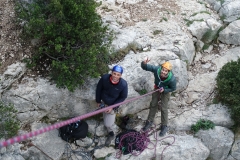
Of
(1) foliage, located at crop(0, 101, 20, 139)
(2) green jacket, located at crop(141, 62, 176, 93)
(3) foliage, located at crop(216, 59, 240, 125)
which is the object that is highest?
(2) green jacket, located at crop(141, 62, 176, 93)

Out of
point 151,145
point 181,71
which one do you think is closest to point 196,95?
point 181,71

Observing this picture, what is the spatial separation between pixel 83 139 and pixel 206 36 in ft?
18.9

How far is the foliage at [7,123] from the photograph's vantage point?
21.8 feet

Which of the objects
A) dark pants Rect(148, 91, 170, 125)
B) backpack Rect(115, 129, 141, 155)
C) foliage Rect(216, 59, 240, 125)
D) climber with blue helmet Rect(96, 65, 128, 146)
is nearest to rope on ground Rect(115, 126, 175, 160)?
backpack Rect(115, 129, 141, 155)

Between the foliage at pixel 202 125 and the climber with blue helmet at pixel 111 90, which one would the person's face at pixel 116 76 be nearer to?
the climber with blue helmet at pixel 111 90

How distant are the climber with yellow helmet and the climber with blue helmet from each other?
89cm

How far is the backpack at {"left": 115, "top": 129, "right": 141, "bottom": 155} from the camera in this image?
7876mm

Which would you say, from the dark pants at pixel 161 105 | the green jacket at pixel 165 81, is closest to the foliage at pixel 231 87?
the dark pants at pixel 161 105

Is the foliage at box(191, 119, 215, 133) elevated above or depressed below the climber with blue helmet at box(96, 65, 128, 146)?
below

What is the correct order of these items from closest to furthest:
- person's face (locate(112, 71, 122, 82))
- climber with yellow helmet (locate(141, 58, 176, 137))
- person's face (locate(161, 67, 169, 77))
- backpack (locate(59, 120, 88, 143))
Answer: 1. person's face (locate(112, 71, 122, 82))
2. person's face (locate(161, 67, 169, 77))
3. climber with yellow helmet (locate(141, 58, 176, 137))
4. backpack (locate(59, 120, 88, 143))

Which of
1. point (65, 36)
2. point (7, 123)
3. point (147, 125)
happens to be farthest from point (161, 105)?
point (7, 123)

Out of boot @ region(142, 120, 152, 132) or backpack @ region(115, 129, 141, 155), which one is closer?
backpack @ region(115, 129, 141, 155)

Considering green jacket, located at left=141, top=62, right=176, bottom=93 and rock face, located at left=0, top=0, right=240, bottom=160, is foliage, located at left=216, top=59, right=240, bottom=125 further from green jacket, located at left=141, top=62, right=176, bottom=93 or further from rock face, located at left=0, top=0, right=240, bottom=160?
green jacket, located at left=141, top=62, right=176, bottom=93

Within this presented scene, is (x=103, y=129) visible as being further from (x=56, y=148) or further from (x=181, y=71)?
(x=181, y=71)
